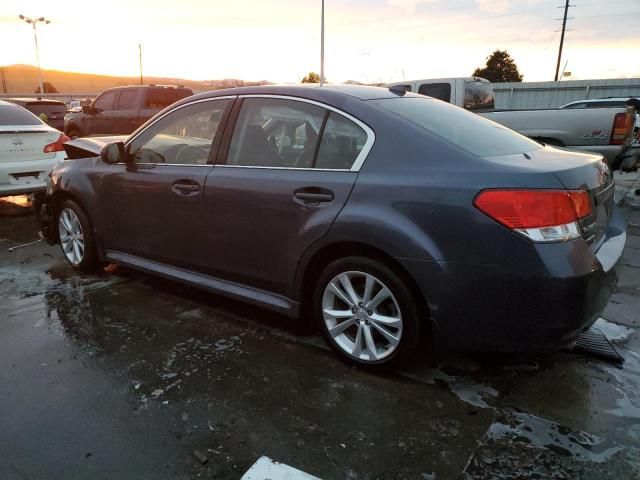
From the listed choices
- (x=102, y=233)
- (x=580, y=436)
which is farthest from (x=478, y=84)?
(x=580, y=436)

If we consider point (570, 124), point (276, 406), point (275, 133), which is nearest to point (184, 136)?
point (275, 133)

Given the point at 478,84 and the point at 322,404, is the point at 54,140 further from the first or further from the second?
the point at 478,84

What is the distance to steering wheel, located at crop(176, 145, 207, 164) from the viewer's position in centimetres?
371

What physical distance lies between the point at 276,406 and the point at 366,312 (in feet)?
2.38

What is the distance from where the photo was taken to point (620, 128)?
292 inches

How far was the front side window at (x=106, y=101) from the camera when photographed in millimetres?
14156

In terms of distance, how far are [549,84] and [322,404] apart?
973 inches

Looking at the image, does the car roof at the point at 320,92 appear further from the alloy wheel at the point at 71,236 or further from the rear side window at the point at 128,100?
the rear side window at the point at 128,100

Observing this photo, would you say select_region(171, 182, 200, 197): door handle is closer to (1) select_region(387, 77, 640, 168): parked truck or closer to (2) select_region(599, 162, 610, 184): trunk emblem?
(2) select_region(599, 162, 610, 184): trunk emblem

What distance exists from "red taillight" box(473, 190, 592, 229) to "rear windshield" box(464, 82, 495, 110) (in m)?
8.23

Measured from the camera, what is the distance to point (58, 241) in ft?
16.8

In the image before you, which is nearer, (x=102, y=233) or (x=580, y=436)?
(x=580, y=436)

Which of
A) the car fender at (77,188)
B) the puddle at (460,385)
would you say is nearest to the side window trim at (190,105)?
the car fender at (77,188)

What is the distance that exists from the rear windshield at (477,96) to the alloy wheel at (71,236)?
786 centimetres
